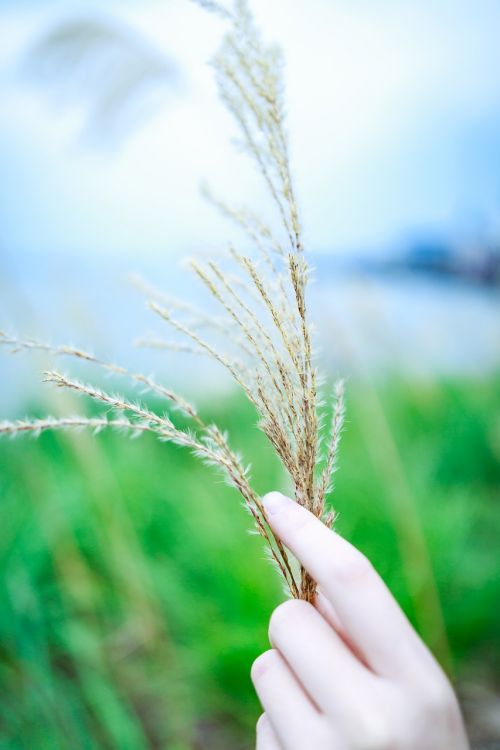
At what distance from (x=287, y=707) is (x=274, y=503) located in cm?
17

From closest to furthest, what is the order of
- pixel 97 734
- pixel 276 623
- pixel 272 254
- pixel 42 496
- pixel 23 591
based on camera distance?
pixel 276 623 < pixel 272 254 < pixel 97 734 < pixel 23 591 < pixel 42 496

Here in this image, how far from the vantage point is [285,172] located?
60 cm

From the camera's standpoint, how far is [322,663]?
481mm

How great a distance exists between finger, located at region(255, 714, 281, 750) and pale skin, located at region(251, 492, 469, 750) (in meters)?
0.02

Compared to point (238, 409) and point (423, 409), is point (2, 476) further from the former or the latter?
point (423, 409)

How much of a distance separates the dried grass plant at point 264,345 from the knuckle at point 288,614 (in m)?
0.07

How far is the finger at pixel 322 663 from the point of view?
46 centimetres

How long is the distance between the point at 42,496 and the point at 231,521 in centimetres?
69

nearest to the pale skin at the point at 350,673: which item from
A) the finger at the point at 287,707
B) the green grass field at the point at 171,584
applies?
the finger at the point at 287,707

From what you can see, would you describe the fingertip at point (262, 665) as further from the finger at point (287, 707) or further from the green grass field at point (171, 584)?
the green grass field at point (171, 584)

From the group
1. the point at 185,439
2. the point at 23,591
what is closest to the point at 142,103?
the point at 23,591

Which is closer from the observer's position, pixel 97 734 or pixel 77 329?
pixel 97 734

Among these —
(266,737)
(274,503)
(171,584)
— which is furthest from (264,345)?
(171,584)

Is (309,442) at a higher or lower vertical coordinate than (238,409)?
lower
